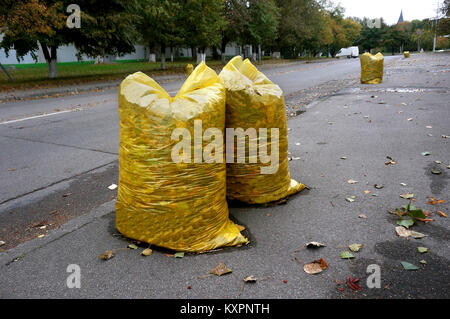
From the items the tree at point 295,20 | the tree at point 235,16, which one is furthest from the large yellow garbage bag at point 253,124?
the tree at point 295,20

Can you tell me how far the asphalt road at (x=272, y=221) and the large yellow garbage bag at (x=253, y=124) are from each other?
185 millimetres

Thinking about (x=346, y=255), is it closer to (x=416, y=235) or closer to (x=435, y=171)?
(x=416, y=235)

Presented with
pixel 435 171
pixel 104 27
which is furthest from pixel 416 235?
pixel 104 27

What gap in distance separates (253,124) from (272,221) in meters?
0.89

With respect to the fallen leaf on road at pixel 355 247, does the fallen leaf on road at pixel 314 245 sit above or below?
above

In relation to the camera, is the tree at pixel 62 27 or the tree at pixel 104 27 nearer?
the tree at pixel 62 27

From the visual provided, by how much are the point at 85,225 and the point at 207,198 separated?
1287mm

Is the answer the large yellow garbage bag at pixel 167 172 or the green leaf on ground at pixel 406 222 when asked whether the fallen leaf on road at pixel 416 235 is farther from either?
the large yellow garbage bag at pixel 167 172

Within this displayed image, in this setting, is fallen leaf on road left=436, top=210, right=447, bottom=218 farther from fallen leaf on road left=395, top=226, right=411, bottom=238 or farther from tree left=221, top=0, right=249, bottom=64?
tree left=221, top=0, right=249, bottom=64

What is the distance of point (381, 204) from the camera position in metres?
3.36

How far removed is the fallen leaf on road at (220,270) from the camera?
2.34 metres

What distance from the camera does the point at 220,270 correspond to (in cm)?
237
